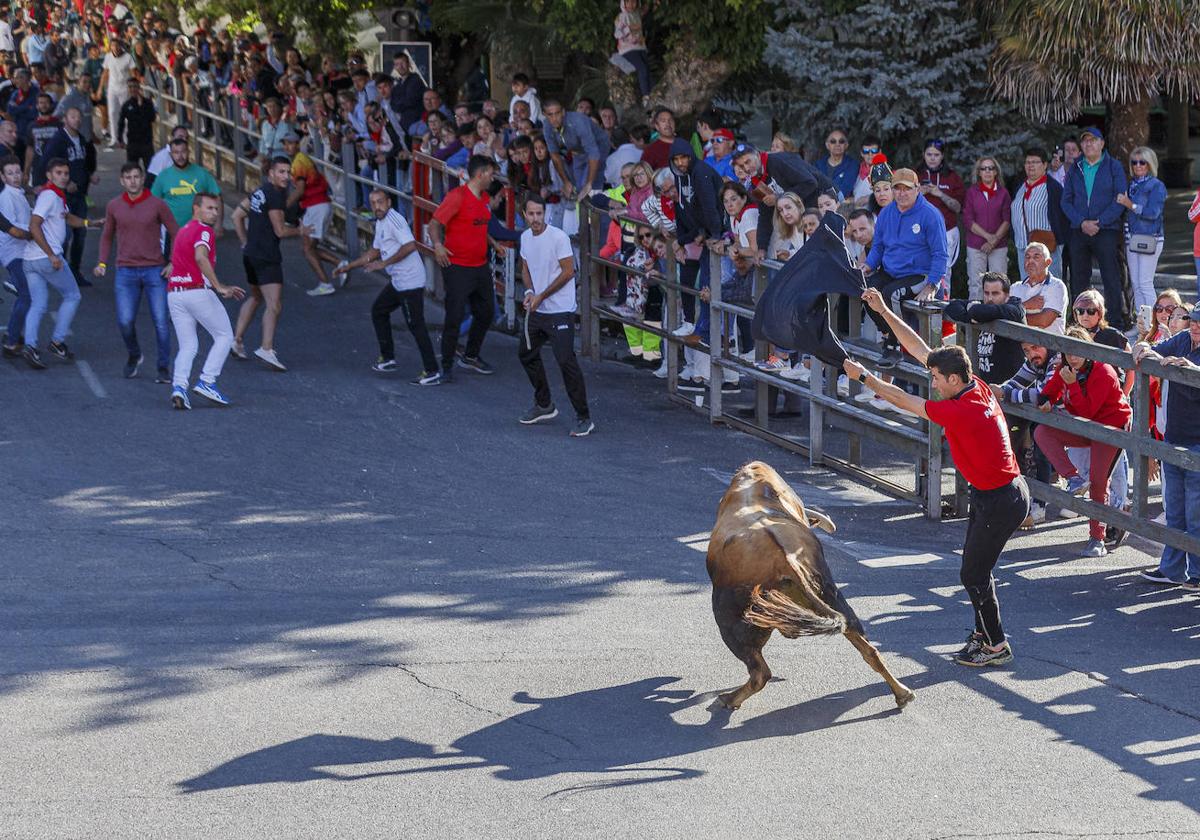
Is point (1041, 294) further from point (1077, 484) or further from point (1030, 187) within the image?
point (1030, 187)

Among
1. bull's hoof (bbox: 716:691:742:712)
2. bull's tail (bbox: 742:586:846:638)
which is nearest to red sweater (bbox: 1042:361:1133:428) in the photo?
bull's tail (bbox: 742:586:846:638)

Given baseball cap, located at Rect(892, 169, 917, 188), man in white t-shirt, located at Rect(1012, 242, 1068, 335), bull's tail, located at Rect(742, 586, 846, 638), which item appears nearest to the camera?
bull's tail, located at Rect(742, 586, 846, 638)

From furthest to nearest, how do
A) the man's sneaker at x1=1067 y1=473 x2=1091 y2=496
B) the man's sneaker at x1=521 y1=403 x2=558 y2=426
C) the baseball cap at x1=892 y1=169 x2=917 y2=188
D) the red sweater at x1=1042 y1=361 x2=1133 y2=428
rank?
the man's sneaker at x1=521 y1=403 x2=558 y2=426, the baseball cap at x1=892 y1=169 x2=917 y2=188, the man's sneaker at x1=1067 y1=473 x2=1091 y2=496, the red sweater at x1=1042 y1=361 x2=1133 y2=428

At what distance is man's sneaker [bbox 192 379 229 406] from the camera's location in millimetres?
12992

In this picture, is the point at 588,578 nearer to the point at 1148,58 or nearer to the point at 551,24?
the point at 1148,58

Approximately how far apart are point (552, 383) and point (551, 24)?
6.25 meters

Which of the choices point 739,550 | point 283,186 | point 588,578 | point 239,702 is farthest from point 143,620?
point 283,186

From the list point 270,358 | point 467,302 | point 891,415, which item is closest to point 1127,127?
point 891,415

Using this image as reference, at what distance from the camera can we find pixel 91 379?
13961 millimetres

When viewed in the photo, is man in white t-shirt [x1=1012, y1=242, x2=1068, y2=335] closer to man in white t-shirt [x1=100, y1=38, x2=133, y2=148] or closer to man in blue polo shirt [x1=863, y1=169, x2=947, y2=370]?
man in blue polo shirt [x1=863, y1=169, x2=947, y2=370]

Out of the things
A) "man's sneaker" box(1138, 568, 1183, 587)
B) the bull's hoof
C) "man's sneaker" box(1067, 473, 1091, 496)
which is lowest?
A: the bull's hoof

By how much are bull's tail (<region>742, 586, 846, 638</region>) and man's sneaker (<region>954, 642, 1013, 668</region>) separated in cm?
115

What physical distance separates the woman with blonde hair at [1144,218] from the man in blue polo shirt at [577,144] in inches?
209

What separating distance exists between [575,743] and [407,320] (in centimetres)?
788
